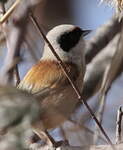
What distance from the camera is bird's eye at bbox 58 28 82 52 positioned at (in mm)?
3094

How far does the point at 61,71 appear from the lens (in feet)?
9.14

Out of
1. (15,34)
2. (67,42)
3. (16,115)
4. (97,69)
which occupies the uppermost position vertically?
(16,115)

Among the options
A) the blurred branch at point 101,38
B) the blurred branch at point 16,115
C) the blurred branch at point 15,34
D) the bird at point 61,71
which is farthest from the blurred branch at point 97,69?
the blurred branch at point 16,115

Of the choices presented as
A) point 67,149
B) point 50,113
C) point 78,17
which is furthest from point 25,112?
point 78,17

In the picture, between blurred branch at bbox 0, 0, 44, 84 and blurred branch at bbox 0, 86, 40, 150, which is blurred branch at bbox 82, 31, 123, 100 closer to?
blurred branch at bbox 0, 0, 44, 84

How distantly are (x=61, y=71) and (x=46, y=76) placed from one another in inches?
4.1

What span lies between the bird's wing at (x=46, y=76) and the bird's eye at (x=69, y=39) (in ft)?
0.76

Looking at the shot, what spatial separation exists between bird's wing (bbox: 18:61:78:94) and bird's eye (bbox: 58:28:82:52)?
9.2 inches

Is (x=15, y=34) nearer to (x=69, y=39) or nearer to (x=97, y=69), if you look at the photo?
(x=69, y=39)

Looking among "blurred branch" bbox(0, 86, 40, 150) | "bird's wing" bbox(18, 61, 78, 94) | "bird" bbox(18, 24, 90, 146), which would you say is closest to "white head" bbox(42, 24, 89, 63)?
"bird" bbox(18, 24, 90, 146)

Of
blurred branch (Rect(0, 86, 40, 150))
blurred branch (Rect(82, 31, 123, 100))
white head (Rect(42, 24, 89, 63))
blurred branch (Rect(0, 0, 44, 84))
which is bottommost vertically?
blurred branch (Rect(82, 31, 123, 100))

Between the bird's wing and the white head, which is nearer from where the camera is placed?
the bird's wing

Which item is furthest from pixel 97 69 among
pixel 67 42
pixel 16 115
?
pixel 16 115

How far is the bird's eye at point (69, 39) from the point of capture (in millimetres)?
3094
